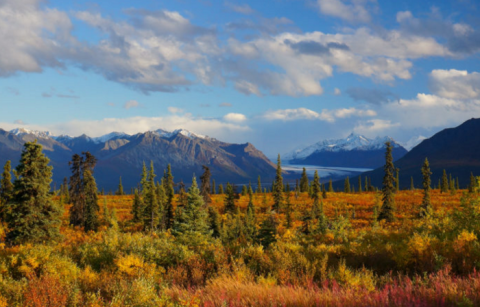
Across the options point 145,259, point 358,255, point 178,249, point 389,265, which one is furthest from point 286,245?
point 145,259

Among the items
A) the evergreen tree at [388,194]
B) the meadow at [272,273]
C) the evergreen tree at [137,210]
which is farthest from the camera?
the evergreen tree at [137,210]

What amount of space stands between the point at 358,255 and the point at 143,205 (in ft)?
144

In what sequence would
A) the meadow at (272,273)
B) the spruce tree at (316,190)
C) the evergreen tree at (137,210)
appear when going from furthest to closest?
the spruce tree at (316,190)
the evergreen tree at (137,210)
the meadow at (272,273)

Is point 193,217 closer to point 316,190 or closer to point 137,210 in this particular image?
point 137,210

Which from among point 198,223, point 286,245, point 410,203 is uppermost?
point 286,245

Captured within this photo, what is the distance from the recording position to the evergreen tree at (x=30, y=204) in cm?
2173

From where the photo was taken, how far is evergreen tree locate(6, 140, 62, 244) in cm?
2173

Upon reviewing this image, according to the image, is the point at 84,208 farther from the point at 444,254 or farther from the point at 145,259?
the point at 444,254

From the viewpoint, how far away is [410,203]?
64500 millimetres

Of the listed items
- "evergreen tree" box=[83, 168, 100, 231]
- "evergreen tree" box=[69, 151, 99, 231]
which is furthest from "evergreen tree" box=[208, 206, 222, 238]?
"evergreen tree" box=[69, 151, 99, 231]

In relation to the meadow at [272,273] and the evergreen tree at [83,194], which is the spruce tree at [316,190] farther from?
the meadow at [272,273]

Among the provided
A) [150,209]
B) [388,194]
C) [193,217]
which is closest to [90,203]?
[150,209]

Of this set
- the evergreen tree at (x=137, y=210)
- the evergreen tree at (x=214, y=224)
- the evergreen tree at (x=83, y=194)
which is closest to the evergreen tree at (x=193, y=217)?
the evergreen tree at (x=214, y=224)

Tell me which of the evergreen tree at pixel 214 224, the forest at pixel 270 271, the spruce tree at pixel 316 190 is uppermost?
the forest at pixel 270 271
